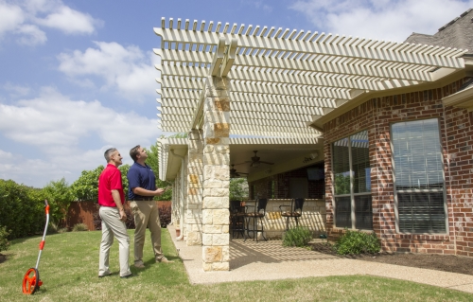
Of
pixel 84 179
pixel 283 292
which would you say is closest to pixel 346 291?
pixel 283 292

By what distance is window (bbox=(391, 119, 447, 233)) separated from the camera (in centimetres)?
677

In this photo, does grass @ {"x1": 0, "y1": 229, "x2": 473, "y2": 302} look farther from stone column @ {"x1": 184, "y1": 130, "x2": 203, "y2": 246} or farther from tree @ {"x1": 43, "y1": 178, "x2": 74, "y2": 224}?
tree @ {"x1": 43, "y1": 178, "x2": 74, "y2": 224}

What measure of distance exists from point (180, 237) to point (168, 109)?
3.61 meters

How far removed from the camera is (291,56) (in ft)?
19.3

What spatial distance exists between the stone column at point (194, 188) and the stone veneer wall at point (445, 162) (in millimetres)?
3432

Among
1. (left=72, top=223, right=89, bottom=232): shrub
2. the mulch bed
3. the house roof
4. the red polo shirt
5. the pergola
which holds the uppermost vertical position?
the house roof

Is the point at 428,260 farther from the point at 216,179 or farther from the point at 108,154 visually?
the point at 108,154

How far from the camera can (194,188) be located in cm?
900

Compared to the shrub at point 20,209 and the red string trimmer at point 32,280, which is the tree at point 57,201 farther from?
the red string trimmer at point 32,280

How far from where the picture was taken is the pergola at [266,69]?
5195 mm

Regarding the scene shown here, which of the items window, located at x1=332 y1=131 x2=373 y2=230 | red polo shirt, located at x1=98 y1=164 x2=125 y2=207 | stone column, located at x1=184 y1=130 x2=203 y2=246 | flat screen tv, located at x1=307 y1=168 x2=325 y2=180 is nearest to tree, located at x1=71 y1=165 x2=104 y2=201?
flat screen tv, located at x1=307 y1=168 x2=325 y2=180

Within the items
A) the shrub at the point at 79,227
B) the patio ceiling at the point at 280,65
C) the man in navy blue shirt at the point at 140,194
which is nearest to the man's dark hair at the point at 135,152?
the man in navy blue shirt at the point at 140,194

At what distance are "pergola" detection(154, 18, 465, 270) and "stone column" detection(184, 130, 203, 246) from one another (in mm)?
436

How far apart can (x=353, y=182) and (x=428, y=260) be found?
7.72 ft
